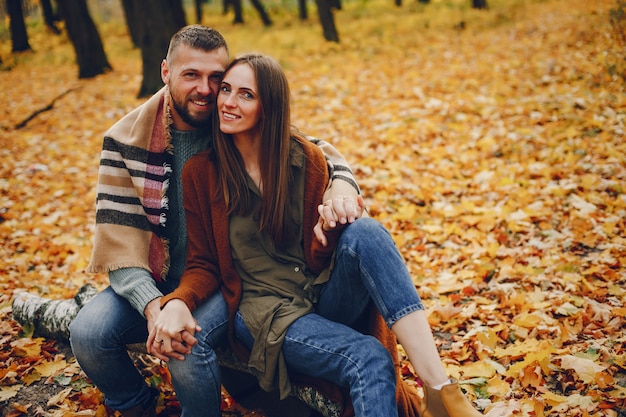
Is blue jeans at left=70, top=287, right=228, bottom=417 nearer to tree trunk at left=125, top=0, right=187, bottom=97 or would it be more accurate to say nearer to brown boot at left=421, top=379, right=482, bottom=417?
brown boot at left=421, top=379, right=482, bottom=417

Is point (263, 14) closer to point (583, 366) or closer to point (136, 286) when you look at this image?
point (136, 286)

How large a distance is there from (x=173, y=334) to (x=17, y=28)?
16932 millimetres

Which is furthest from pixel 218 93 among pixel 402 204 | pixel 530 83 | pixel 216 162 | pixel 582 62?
pixel 582 62

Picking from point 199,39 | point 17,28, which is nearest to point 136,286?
point 199,39

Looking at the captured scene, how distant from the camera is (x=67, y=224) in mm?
5035

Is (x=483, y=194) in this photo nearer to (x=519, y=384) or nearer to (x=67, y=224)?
(x=519, y=384)

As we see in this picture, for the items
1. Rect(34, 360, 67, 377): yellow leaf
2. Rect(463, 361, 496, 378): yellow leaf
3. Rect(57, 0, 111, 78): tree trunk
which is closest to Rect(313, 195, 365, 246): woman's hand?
Rect(463, 361, 496, 378): yellow leaf

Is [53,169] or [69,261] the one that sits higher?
[53,169]

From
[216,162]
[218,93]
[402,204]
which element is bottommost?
[402,204]

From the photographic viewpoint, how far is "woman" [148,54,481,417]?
2014 millimetres

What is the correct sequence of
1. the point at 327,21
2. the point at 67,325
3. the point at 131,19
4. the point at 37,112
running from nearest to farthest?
the point at 67,325 < the point at 37,112 < the point at 327,21 < the point at 131,19

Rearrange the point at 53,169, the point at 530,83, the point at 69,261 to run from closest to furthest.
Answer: the point at 69,261, the point at 53,169, the point at 530,83

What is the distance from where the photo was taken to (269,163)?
2.41m

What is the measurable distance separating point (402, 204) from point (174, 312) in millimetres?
2967
